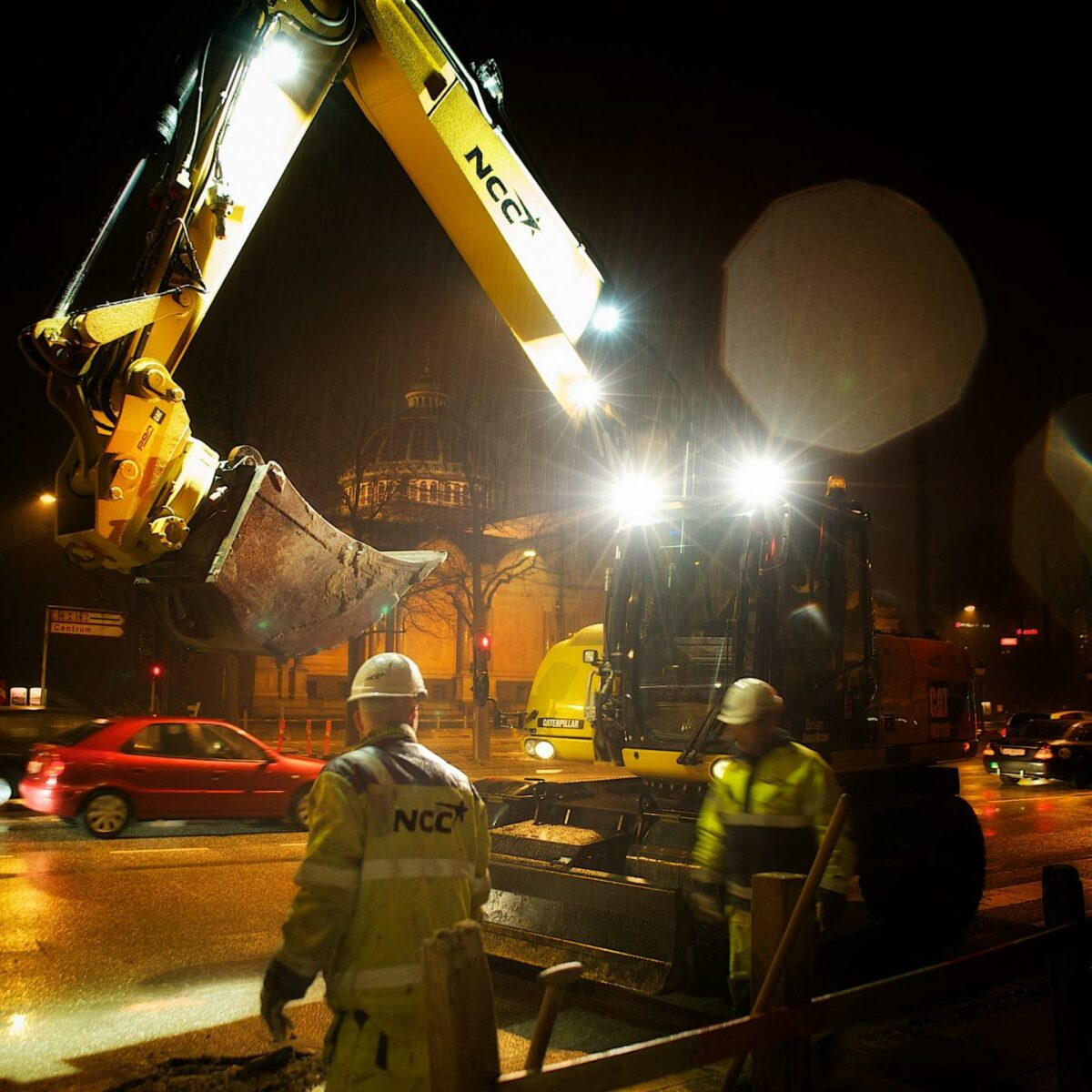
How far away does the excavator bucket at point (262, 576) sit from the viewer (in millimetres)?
4863

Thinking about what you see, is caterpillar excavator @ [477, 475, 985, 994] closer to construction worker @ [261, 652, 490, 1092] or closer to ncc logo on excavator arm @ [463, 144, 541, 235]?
ncc logo on excavator arm @ [463, 144, 541, 235]

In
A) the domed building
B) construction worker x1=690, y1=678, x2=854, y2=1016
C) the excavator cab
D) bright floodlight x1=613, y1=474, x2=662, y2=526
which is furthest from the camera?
the domed building

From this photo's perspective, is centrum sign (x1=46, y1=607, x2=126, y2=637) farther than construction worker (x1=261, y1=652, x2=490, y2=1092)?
Yes

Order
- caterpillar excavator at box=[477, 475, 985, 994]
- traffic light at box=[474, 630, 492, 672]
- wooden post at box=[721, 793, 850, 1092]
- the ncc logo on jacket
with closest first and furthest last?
the ncc logo on jacket → wooden post at box=[721, 793, 850, 1092] → caterpillar excavator at box=[477, 475, 985, 994] → traffic light at box=[474, 630, 492, 672]

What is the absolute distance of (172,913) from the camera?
8.30 meters

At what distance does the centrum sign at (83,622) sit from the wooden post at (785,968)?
1857cm

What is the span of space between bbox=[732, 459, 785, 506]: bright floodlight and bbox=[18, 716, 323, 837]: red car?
8775mm

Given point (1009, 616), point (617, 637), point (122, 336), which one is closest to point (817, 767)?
point (617, 637)

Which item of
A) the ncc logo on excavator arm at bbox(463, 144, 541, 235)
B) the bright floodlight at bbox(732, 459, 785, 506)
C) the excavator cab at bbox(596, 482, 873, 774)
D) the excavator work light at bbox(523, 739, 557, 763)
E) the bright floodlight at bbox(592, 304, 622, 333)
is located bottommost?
the excavator work light at bbox(523, 739, 557, 763)

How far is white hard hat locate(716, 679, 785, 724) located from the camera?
16.3 ft

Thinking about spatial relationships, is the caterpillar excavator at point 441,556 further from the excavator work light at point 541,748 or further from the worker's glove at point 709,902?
the excavator work light at point 541,748

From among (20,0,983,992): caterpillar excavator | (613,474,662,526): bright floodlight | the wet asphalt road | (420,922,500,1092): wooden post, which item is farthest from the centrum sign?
(420,922,500,1092): wooden post

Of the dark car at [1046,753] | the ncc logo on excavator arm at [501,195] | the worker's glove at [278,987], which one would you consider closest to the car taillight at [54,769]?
the ncc logo on excavator arm at [501,195]

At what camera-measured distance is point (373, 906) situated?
3098 mm
